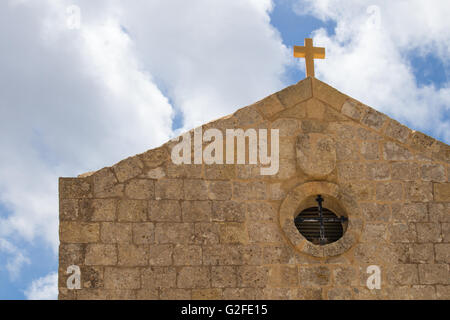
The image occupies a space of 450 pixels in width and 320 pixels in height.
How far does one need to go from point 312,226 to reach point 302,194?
0.43 meters

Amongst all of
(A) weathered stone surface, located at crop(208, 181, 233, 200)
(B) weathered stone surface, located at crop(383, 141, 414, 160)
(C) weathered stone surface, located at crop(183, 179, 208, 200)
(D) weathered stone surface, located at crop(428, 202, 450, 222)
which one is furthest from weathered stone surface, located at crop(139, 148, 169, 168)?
(D) weathered stone surface, located at crop(428, 202, 450, 222)

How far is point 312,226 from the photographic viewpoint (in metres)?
7.62

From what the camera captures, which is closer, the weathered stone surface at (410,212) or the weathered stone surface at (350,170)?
the weathered stone surface at (410,212)

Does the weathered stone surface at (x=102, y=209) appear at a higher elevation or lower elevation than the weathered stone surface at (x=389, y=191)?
lower

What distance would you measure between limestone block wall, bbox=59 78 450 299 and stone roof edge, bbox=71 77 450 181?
0.05ft

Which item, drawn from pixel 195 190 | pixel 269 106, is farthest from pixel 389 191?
pixel 195 190

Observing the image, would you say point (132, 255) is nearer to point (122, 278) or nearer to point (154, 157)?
point (122, 278)

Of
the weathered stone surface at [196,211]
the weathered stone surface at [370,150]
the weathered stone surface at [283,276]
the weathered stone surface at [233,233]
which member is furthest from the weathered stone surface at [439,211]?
the weathered stone surface at [196,211]

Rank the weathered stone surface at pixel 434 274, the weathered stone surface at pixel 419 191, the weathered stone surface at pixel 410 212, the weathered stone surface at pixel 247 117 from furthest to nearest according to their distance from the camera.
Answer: the weathered stone surface at pixel 247 117 → the weathered stone surface at pixel 419 191 → the weathered stone surface at pixel 410 212 → the weathered stone surface at pixel 434 274

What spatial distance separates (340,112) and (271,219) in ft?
5.31

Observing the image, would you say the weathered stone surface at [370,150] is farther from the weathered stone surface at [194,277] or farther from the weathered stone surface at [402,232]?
the weathered stone surface at [194,277]

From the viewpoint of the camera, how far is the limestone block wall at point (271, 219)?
7035mm

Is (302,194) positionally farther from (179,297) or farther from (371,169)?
(179,297)

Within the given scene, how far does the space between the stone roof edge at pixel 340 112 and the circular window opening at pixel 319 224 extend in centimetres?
113
